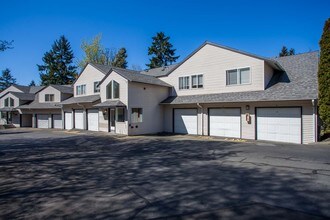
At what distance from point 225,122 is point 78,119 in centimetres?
1709

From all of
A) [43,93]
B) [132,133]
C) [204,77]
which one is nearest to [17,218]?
[132,133]

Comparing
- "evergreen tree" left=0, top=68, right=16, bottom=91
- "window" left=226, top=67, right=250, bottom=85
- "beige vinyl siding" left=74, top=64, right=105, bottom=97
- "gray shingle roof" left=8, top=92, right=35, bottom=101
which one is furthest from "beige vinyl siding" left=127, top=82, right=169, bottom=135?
"evergreen tree" left=0, top=68, right=16, bottom=91

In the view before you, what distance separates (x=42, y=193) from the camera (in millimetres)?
5922

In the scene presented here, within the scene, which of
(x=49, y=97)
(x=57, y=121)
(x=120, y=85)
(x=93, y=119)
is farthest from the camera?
(x=49, y=97)

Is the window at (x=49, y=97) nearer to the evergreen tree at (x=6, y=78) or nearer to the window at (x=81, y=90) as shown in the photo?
the window at (x=81, y=90)

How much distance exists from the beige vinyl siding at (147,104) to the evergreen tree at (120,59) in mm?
26594

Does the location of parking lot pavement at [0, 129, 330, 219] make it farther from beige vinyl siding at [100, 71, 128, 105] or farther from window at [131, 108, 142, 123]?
beige vinyl siding at [100, 71, 128, 105]

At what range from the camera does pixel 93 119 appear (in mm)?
25016

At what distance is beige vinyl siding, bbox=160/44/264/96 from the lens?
56.5 ft

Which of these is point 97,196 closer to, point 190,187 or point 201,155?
point 190,187

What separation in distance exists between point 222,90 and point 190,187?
13.8m

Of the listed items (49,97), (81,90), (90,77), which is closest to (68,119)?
(81,90)

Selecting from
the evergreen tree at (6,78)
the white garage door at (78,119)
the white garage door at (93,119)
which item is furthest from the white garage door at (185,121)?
the evergreen tree at (6,78)

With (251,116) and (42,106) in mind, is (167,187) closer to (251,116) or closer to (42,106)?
(251,116)
